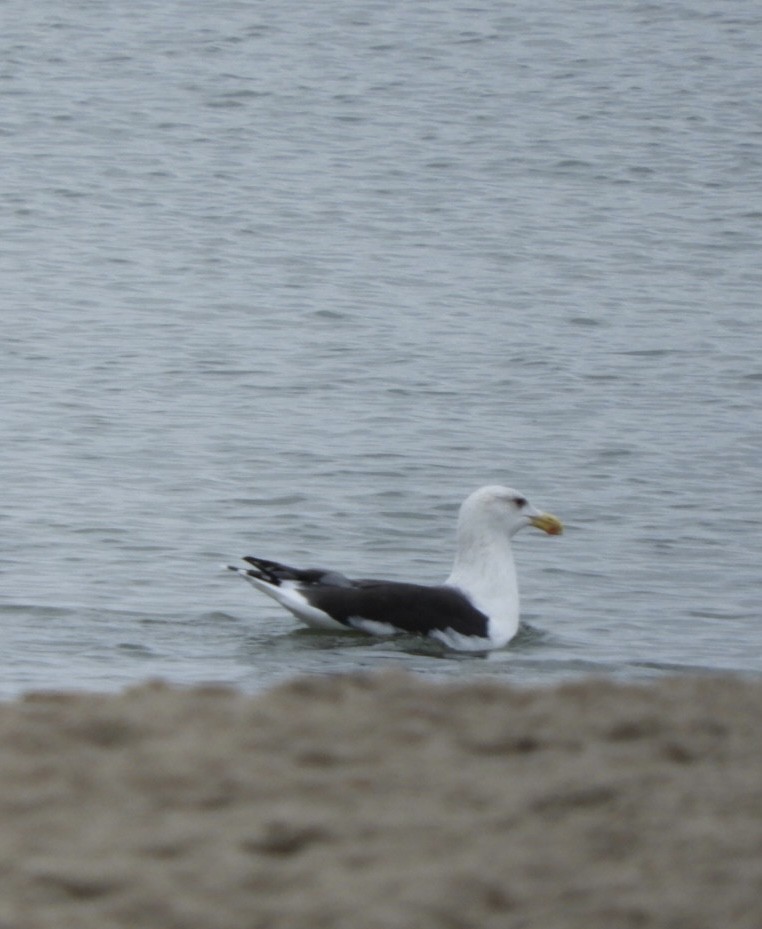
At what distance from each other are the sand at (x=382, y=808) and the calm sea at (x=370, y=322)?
4.43 meters

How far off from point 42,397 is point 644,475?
5.26 m

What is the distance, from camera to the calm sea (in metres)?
12.7

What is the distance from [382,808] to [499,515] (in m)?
7.20

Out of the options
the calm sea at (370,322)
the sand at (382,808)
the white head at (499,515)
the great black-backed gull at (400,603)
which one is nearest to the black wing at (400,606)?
the great black-backed gull at (400,603)

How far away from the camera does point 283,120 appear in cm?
3159

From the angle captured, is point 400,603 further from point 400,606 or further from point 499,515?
point 499,515

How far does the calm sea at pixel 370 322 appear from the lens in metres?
12.7

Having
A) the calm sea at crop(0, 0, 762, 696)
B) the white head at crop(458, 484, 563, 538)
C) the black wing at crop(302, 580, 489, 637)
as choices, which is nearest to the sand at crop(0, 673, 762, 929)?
the calm sea at crop(0, 0, 762, 696)

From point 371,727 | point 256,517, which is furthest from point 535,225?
point 371,727

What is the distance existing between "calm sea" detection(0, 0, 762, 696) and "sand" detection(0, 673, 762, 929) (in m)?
4.43

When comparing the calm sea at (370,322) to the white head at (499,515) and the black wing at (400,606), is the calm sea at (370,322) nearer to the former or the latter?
the black wing at (400,606)

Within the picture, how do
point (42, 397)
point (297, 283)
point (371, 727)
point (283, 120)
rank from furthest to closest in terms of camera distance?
point (283, 120), point (297, 283), point (42, 397), point (371, 727)

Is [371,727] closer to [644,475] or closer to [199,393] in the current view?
[644,475]

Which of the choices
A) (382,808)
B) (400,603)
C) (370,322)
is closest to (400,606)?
(400,603)
